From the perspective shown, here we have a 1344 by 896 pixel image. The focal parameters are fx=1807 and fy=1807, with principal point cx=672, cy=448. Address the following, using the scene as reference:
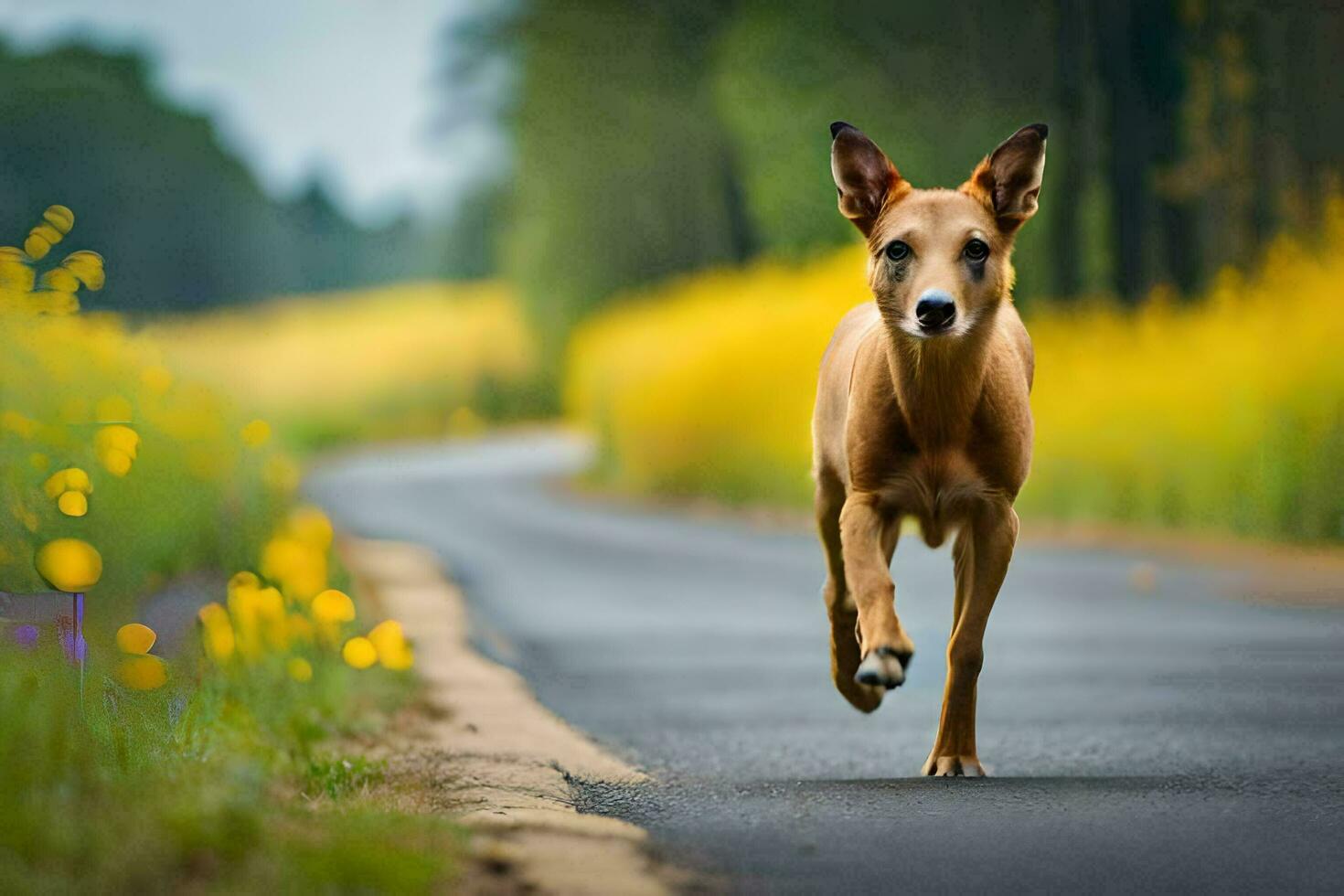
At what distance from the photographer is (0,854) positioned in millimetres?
3971

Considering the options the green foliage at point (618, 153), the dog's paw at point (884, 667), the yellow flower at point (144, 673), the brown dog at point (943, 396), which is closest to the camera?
the dog's paw at point (884, 667)

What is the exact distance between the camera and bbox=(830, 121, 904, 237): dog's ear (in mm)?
6184

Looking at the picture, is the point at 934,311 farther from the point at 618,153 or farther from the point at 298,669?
the point at 618,153

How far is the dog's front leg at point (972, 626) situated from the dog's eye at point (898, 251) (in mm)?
997

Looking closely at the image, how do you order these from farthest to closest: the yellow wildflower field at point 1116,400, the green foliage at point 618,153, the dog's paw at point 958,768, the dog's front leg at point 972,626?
1. the green foliage at point 618,153
2. the yellow wildflower field at point 1116,400
3. the dog's paw at point 958,768
4. the dog's front leg at point 972,626

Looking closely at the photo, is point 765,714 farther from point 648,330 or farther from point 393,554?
point 648,330

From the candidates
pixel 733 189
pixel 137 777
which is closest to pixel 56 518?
pixel 137 777

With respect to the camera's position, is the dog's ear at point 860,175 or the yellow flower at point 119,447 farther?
the yellow flower at point 119,447

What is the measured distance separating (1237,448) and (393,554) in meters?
8.15

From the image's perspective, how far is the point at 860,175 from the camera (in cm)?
627

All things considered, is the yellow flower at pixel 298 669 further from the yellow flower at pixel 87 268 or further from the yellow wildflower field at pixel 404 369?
the yellow wildflower field at pixel 404 369

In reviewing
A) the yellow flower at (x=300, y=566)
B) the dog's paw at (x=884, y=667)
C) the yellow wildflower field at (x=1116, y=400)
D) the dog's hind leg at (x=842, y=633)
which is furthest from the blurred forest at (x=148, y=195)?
the dog's paw at (x=884, y=667)

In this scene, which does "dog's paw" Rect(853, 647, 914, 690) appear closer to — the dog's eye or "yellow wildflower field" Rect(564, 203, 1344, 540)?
the dog's eye

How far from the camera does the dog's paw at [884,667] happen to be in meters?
5.53
